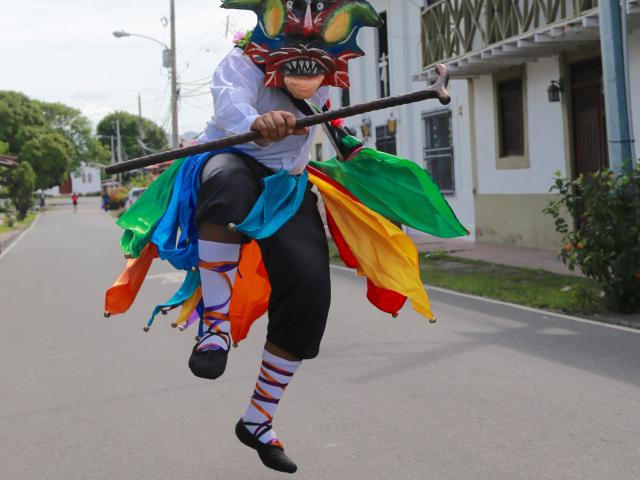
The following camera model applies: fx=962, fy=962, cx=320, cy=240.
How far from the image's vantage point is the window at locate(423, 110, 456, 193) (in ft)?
73.0

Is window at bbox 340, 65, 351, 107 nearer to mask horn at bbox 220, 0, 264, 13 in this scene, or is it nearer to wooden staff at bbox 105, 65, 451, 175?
mask horn at bbox 220, 0, 264, 13

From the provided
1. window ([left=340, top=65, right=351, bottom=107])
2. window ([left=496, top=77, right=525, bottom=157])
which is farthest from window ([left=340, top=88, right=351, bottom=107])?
window ([left=496, top=77, right=525, bottom=157])

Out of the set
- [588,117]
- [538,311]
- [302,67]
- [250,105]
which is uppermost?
[588,117]

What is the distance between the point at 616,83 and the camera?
10.6 metres

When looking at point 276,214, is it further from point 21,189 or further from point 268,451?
point 21,189

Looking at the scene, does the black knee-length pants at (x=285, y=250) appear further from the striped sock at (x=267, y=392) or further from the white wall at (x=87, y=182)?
the white wall at (x=87, y=182)

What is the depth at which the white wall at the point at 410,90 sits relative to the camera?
21391 millimetres

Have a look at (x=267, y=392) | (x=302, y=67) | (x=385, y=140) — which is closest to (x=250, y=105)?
(x=302, y=67)

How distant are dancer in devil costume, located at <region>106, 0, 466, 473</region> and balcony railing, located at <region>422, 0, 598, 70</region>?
445 inches

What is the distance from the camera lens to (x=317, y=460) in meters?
4.96

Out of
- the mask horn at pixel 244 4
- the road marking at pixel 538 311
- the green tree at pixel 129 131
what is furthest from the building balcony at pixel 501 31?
the green tree at pixel 129 131

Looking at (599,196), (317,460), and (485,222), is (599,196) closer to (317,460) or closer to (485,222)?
(317,460)

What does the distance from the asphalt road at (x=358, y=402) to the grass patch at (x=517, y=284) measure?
654 mm

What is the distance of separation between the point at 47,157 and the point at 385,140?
61.2m
